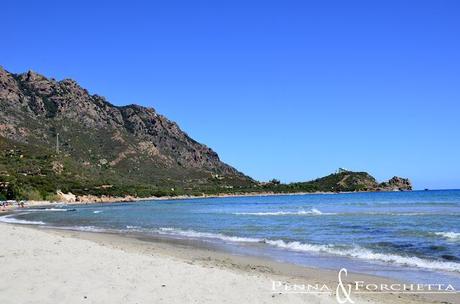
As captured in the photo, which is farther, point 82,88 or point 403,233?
point 82,88

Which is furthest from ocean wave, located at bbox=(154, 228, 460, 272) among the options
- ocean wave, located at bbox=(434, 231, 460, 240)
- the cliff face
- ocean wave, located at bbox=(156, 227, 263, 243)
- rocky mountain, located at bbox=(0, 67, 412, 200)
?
the cliff face

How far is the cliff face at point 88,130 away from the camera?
128375 millimetres

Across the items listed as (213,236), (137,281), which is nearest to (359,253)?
(137,281)

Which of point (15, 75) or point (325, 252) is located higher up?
point (15, 75)

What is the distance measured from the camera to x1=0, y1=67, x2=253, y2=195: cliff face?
128 m

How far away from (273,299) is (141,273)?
3.57 meters

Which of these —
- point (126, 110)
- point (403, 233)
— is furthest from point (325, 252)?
point (126, 110)

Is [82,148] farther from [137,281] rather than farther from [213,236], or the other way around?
[137,281]

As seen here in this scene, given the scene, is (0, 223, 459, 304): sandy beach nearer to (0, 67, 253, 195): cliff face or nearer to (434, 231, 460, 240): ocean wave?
(434, 231, 460, 240): ocean wave

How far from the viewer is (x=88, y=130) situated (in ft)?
481

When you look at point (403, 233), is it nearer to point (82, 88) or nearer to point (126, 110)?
point (82, 88)

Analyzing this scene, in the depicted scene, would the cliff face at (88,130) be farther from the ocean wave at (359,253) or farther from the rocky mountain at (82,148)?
the ocean wave at (359,253)

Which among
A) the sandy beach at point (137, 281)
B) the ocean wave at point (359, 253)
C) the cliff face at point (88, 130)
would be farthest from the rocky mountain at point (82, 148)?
the sandy beach at point (137, 281)

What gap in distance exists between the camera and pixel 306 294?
905 cm
